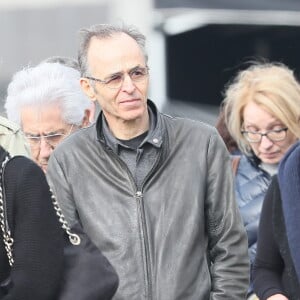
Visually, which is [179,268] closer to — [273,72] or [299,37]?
[273,72]

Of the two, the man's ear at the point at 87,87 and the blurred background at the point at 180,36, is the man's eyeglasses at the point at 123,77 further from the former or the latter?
the blurred background at the point at 180,36

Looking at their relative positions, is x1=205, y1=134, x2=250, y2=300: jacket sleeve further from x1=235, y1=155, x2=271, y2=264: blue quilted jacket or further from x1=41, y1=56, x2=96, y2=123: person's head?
x1=41, y1=56, x2=96, y2=123: person's head

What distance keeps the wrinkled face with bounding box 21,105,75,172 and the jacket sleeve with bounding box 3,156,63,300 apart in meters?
1.77

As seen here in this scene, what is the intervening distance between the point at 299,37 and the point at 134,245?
5.62 m

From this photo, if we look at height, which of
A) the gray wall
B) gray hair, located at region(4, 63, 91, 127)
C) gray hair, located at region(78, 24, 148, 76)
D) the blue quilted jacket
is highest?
gray hair, located at region(78, 24, 148, 76)

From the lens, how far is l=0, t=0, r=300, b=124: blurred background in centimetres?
927

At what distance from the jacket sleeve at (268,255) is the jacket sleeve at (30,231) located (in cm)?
144

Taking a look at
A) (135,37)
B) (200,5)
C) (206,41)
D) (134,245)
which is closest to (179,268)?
(134,245)

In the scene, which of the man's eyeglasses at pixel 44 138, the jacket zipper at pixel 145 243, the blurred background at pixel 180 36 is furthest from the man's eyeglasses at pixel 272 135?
the blurred background at pixel 180 36

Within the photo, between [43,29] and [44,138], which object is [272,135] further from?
[43,29]

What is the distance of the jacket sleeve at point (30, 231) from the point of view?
3.42m

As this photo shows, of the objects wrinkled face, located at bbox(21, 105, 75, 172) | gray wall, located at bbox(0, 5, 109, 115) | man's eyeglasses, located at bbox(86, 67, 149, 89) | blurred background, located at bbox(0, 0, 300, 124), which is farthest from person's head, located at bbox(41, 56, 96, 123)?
gray wall, located at bbox(0, 5, 109, 115)

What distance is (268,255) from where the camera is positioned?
473cm

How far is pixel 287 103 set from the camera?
5.50m
